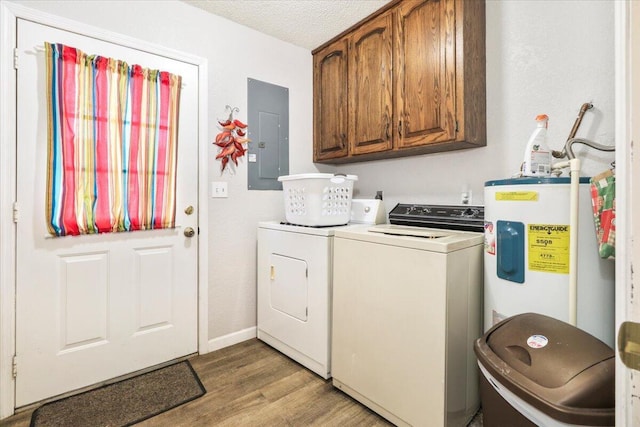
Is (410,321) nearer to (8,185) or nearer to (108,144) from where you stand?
(108,144)

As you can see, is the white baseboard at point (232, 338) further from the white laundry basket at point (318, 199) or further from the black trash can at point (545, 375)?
the black trash can at point (545, 375)

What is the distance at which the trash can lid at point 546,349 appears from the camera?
87 centimetres

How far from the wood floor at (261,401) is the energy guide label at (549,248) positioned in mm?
1054

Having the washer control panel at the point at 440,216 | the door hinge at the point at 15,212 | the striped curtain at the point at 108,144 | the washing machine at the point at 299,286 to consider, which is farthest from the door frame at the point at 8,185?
the washer control panel at the point at 440,216

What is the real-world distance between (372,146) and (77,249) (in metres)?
1.94

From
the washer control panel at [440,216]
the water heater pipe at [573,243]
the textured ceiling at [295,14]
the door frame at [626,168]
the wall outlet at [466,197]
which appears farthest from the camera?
the textured ceiling at [295,14]

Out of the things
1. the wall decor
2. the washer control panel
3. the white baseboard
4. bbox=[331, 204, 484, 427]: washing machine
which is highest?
the wall decor

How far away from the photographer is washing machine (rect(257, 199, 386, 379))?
1.85 m

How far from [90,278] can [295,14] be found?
2.16m

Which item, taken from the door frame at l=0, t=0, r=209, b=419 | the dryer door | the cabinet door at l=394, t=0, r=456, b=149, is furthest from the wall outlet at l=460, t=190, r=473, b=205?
the door frame at l=0, t=0, r=209, b=419

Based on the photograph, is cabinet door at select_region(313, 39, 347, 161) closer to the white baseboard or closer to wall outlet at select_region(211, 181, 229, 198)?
wall outlet at select_region(211, 181, 229, 198)

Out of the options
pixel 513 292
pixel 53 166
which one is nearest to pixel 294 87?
pixel 53 166

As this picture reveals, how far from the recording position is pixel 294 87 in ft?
8.66

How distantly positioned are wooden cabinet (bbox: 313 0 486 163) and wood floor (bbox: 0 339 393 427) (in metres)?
1.56
